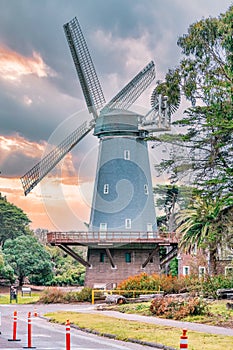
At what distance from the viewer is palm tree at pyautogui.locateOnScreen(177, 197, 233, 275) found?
37219 millimetres

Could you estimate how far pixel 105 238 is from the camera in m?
49.9

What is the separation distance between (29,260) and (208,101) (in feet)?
132

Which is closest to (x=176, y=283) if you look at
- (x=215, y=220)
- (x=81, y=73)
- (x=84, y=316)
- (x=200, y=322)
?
(x=215, y=220)

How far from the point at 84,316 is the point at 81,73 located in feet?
100

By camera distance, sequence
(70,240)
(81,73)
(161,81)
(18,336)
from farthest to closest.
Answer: (81,73), (70,240), (161,81), (18,336)

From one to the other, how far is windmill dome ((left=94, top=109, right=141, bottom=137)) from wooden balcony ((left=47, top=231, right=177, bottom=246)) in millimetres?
8528

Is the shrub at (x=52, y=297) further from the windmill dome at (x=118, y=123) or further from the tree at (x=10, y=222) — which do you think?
the tree at (x=10, y=222)

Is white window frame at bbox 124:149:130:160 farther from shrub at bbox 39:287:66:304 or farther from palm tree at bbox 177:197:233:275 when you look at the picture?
shrub at bbox 39:287:66:304

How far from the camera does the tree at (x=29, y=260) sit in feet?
224

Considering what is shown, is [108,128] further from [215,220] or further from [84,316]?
[84,316]

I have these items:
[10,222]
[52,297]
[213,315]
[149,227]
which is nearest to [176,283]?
[52,297]

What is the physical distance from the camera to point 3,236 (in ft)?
284

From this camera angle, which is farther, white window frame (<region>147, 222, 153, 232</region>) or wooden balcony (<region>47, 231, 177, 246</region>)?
white window frame (<region>147, 222, 153, 232</region>)

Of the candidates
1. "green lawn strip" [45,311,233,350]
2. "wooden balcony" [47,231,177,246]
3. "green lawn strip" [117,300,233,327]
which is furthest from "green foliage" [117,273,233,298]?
"green lawn strip" [45,311,233,350]
